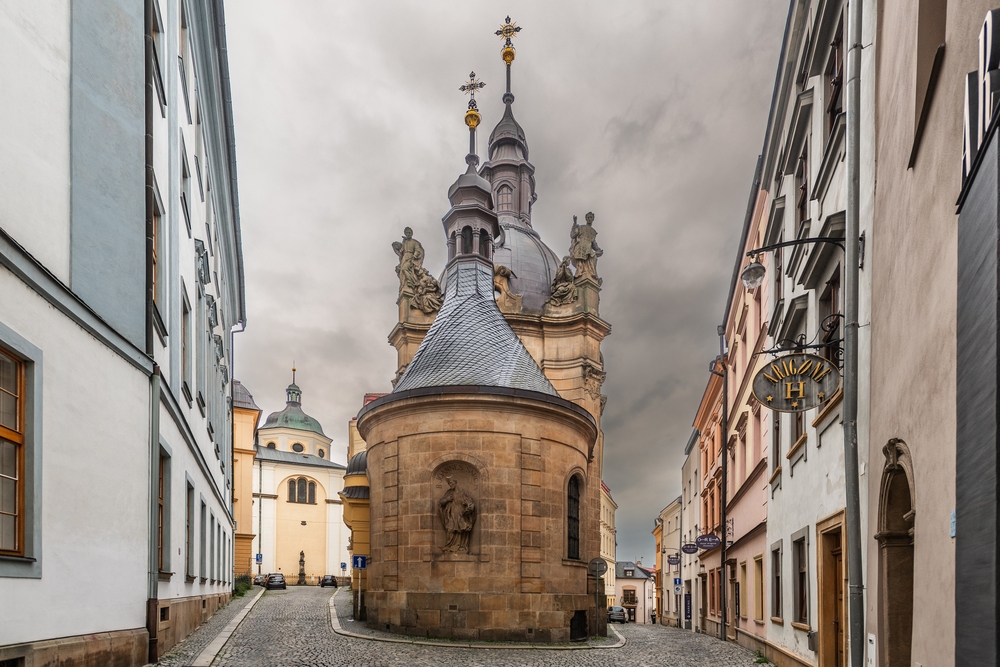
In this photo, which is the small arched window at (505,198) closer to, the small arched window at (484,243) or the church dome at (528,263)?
the church dome at (528,263)

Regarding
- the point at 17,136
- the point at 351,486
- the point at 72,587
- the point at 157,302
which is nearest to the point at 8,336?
the point at 17,136

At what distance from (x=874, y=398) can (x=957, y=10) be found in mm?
3933

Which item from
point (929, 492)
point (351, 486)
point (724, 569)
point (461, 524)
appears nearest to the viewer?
point (929, 492)

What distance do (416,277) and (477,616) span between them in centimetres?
2155

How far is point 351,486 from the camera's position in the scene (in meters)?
34.7

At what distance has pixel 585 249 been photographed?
135 feet

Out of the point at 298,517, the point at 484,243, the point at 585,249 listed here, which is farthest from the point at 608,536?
the point at 484,243

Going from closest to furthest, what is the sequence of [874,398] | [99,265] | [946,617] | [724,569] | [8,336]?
[946,617] < [8,336] < [874,398] < [99,265] < [724,569]

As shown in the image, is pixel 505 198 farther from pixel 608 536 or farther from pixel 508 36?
pixel 608 536

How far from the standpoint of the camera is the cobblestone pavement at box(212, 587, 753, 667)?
48.0 ft

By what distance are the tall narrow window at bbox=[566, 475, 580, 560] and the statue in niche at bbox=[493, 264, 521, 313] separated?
52.0 feet

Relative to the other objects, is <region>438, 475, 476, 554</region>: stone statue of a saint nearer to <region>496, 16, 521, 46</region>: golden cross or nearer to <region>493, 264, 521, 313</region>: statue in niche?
<region>493, 264, 521, 313</region>: statue in niche

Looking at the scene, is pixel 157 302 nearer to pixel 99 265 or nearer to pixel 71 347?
pixel 99 265

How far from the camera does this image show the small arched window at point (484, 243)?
2955 centimetres
